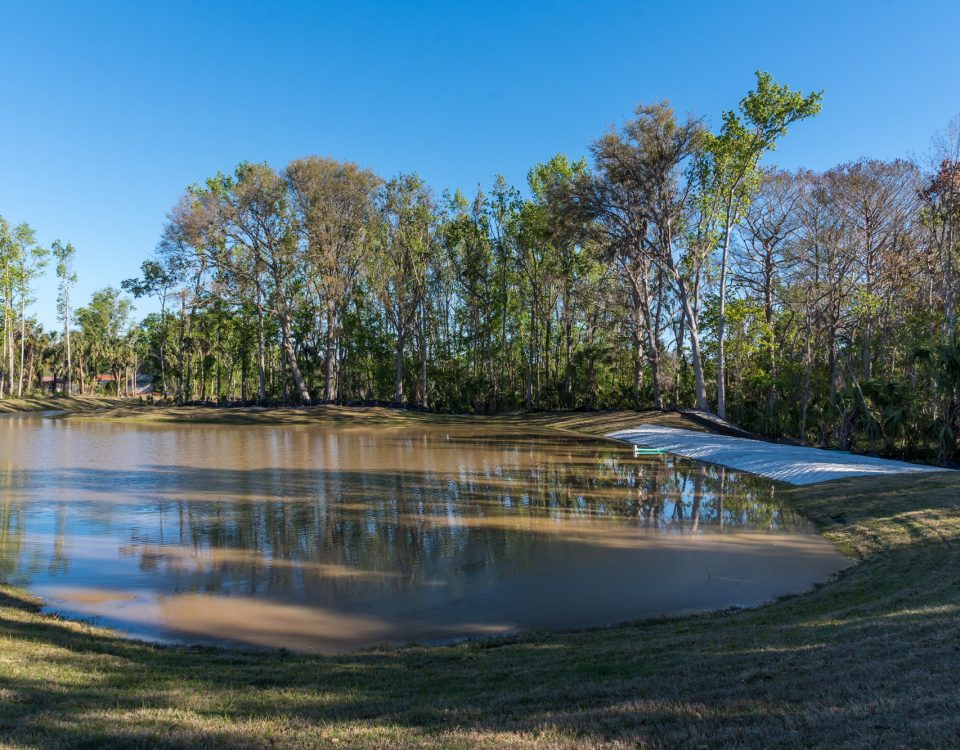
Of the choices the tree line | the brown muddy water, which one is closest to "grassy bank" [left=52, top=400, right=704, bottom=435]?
the tree line

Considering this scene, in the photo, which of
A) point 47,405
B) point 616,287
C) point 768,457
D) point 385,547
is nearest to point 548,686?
point 385,547

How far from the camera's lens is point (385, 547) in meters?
10.3

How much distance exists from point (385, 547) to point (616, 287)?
32.6 meters

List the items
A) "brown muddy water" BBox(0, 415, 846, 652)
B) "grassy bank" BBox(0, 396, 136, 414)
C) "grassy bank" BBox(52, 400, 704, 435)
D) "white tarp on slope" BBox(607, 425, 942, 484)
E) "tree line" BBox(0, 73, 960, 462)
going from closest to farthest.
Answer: "brown muddy water" BBox(0, 415, 846, 652), "white tarp on slope" BBox(607, 425, 942, 484), "tree line" BBox(0, 73, 960, 462), "grassy bank" BBox(52, 400, 704, 435), "grassy bank" BBox(0, 396, 136, 414)

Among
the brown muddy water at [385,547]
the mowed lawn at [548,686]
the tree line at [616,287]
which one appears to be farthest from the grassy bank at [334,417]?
the mowed lawn at [548,686]

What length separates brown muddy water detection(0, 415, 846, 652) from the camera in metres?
7.36

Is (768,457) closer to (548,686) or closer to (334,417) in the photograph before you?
(548,686)

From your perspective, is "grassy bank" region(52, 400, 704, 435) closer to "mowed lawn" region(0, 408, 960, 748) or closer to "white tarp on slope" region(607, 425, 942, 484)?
"white tarp on slope" region(607, 425, 942, 484)

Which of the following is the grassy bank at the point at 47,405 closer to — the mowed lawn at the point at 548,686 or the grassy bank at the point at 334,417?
the grassy bank at the point at 334,417

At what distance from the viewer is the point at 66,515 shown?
1246cm

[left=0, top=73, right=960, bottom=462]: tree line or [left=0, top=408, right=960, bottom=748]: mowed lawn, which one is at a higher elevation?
[left=0, top=73, right=960, bottom=462]: tree line

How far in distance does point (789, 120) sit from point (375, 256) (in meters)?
29.2

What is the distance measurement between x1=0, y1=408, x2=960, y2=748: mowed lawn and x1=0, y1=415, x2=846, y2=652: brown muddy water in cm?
91

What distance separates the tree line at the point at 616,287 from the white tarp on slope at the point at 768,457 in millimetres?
2592
